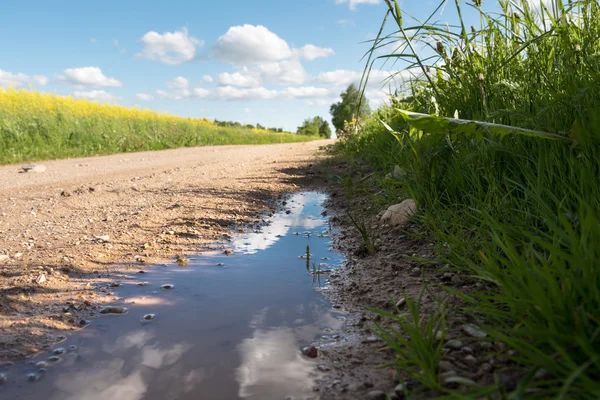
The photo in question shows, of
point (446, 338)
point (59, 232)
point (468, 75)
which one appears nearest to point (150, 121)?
point (59, 232)

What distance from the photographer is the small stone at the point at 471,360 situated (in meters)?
1.34

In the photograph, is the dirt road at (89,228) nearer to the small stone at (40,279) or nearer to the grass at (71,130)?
the small stone at (40,279)

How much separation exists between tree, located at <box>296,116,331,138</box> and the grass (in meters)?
38.6

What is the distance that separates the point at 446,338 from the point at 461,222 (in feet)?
3.44

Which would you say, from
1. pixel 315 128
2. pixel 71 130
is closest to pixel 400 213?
pixel 71 130

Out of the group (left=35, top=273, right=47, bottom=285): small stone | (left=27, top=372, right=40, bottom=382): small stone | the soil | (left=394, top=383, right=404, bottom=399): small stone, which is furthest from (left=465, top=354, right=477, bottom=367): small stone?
(left=35, top=273, right=47, bottom=285): small stone

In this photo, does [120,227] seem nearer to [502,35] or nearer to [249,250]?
[249,250]

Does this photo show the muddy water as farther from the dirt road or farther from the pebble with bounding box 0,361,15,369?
the dirt road

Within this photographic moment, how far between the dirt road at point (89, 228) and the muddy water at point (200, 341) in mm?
209

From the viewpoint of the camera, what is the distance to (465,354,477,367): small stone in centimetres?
134

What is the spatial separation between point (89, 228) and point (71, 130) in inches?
419

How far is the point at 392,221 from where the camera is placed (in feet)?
10.3

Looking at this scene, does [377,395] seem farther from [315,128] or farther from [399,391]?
[315,128]

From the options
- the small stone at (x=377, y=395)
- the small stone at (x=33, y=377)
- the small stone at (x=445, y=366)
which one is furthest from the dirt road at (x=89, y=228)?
the small stone at (x=445, y=366)
